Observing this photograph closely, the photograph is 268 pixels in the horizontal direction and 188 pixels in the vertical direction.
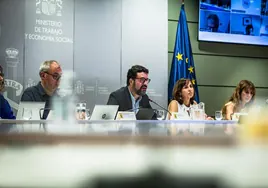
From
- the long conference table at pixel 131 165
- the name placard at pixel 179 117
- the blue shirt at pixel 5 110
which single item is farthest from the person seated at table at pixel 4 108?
the long conference table at pixel 131 165

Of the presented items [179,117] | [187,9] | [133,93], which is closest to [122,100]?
[133,93]

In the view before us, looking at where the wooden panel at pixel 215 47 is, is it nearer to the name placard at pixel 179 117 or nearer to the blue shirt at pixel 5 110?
the name placard at pixel 179 117

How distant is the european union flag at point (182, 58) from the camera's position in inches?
203

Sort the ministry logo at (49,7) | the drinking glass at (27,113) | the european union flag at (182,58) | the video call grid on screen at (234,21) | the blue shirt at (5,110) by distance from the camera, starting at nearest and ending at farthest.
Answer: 1. the drinking glass at (27,113)
2. the blue shirt at (5,110)
3. the ministry logo at (49,7)
4. the european union flag at (182,58)
5. the video call grid on screen at (234,21)

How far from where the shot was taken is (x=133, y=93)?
4230mm

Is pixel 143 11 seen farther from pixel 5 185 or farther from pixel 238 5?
pixel 5 185

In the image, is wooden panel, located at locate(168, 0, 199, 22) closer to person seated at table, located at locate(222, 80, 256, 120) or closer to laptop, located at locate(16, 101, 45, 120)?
person seated at table, located at locate(222, 80, 256, 120)

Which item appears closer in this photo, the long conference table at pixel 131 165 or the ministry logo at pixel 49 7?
the long conference table at pixel 131 165

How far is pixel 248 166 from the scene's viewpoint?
19 cm

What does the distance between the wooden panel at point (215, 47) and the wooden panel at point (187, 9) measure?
81 millimetres

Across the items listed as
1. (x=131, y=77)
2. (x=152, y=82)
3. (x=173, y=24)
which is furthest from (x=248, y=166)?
(x=173, y=24)

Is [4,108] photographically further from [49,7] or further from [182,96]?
[182,96]

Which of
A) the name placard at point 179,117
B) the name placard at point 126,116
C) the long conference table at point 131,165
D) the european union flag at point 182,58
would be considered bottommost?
the name placard at point 179,117

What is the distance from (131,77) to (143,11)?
895 mm
